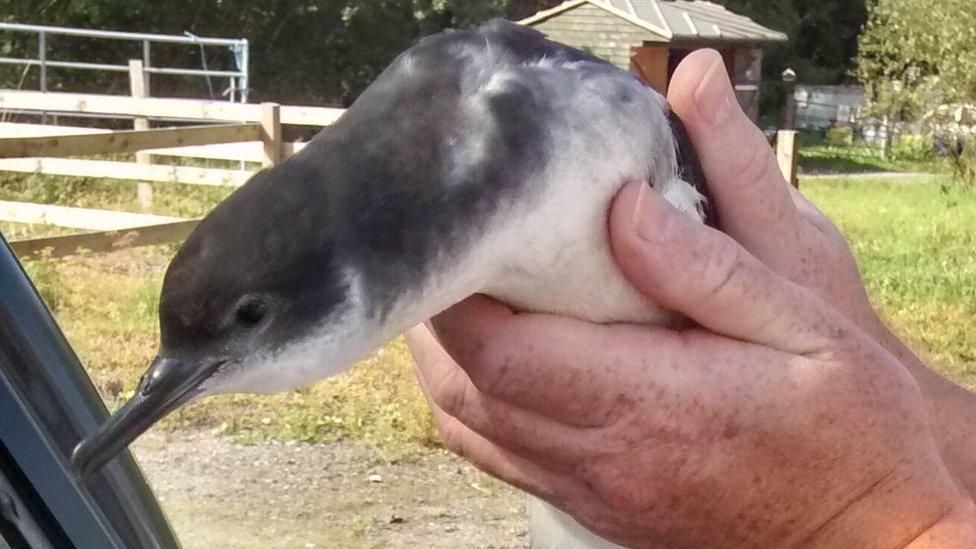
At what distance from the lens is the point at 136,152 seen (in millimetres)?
7730

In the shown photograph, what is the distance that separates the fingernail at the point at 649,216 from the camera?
114cm

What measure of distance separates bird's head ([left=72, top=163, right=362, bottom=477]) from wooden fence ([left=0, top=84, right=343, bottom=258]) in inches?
186

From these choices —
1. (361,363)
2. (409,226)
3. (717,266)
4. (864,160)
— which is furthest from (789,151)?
(864,160)

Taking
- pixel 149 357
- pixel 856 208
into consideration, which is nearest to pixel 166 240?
pixel 149 357

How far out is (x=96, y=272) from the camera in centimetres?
594

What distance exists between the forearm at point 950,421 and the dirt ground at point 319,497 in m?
1.96

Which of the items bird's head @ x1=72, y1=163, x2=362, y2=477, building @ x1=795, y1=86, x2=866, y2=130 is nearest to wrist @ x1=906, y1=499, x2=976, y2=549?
bird's head @ x1=72, y1=163, x2=362, y2=477

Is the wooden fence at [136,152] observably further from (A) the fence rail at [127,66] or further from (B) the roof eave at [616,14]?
(B) the roof eave at [616,14]

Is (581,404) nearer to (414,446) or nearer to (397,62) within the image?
(397,62)

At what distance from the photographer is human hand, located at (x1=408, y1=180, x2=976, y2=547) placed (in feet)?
3.93

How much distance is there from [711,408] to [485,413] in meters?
0.26

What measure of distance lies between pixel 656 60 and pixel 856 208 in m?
10.4

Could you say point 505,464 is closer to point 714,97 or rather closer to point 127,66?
point 714,97

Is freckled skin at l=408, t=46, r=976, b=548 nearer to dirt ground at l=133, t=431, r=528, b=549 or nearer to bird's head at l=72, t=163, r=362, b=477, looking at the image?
bird's head at l=72, t=163, r=362, b=477
